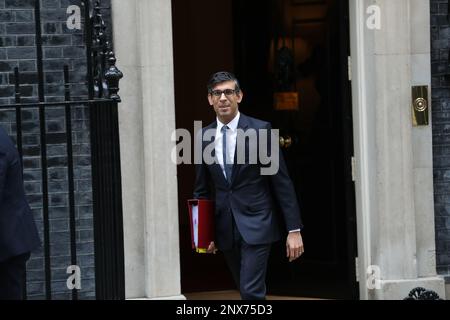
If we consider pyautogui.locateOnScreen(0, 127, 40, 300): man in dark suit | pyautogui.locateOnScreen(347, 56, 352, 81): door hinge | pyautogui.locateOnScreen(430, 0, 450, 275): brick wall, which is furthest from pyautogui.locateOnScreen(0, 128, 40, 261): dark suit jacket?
pyautogui.locateOnScreen(430, 0, 450, 275): brick wall

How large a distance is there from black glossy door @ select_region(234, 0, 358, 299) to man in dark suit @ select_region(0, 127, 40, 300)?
12.7 ft

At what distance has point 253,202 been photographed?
6.81 m

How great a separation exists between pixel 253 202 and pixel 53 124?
204 centimetres

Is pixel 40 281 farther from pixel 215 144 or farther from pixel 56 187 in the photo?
pixel 215 144

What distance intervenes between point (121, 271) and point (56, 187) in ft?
5.55

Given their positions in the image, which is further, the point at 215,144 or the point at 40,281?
the point at 40,281

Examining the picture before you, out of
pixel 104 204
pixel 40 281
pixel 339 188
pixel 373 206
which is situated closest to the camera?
pixel 104 204

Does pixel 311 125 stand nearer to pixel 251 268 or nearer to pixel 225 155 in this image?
pixel 225 155

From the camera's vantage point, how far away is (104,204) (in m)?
6.65

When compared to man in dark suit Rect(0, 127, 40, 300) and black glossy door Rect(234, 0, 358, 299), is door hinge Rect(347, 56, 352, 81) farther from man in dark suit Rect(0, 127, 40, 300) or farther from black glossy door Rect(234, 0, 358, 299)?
man in dark suit Rect(0, 127, 40, 300)

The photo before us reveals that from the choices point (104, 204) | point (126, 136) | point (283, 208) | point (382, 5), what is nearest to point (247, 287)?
point (283, 208)

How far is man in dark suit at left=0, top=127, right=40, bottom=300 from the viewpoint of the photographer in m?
5.79

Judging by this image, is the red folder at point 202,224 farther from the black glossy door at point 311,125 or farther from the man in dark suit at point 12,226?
the black glossy door at point 311,125

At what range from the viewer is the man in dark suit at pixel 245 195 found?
676 cm
